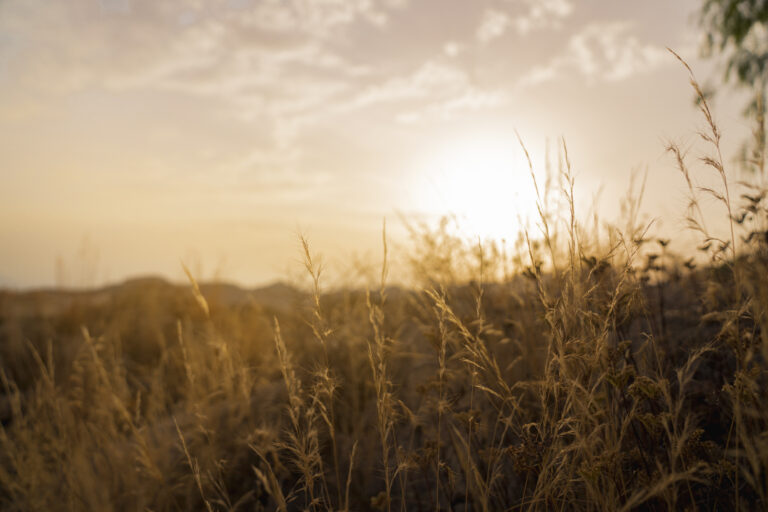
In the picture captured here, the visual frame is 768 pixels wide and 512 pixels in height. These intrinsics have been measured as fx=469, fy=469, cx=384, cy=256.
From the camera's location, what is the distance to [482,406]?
2.58m

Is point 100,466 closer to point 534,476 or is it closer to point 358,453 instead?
point 358,453

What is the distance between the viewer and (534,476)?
186cm

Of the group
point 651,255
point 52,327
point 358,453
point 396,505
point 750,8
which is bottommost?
point 396,505

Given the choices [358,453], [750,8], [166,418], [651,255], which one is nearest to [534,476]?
[358,453]

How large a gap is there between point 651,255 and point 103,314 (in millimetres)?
8162

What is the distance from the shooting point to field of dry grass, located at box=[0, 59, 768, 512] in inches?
59.2

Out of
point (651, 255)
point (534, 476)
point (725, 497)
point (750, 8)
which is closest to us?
point (725, 497)

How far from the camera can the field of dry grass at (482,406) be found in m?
1.50

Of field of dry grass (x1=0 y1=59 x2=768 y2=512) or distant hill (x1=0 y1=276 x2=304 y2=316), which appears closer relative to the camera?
field of dry grass (x1=0 y1=59 x2=768 y2=512)

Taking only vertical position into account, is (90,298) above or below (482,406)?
above

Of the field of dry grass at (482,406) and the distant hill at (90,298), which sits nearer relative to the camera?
the field of dry grass at (482,406)

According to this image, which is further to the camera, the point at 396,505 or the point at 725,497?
the point at 396,505

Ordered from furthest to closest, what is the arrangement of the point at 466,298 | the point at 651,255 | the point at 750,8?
the point at 750,8 → the point at 466,298 → the point at 651,255

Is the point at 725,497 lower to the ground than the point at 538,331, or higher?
lower
